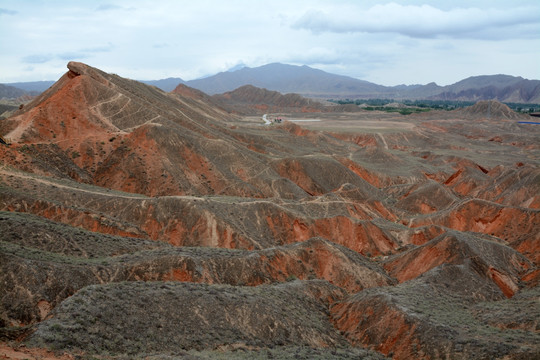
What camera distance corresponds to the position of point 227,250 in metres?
30.4

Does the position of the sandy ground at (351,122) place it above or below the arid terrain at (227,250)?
above

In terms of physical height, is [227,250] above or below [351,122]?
below

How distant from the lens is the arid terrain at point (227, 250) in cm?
1916

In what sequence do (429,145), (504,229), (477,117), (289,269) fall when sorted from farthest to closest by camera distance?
(477,117)
(429,145)
(504,229)
(289,269)

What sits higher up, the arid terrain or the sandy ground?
the sandy ground

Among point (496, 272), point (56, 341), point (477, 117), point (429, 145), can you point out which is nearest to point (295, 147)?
point (429, 145)

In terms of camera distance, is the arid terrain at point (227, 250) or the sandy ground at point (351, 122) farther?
the sandy ground at point (351, 122)

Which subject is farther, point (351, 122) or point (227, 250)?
point (351, 122)

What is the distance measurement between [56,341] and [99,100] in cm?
4833

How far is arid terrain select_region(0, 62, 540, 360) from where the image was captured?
19.2m

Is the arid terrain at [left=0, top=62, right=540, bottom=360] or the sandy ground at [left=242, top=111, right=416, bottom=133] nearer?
the arid terrain at [left=0, top=62, right=540, bottom=360]

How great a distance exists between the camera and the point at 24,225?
86.0ft

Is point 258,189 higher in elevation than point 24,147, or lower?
lower

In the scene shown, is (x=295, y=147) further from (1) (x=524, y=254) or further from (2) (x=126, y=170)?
(1) (x=524, y=254)
